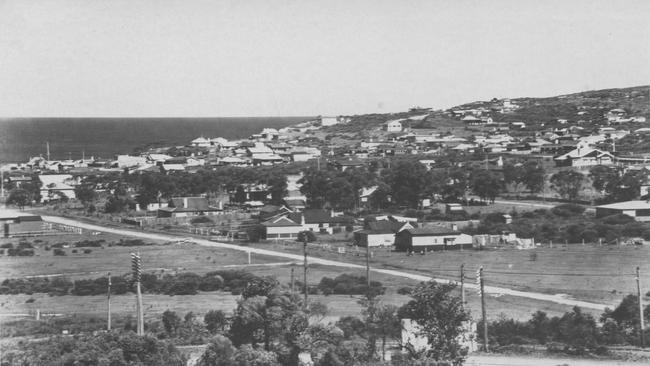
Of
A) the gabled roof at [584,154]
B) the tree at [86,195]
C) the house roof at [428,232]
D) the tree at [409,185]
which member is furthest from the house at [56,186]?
the gabled roof at [584,154]

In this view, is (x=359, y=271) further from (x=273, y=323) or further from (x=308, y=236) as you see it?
(x=273, y=323)

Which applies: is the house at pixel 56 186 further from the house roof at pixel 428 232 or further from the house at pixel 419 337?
the house at pixel 419 337

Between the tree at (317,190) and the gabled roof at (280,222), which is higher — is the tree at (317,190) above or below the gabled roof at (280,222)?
above

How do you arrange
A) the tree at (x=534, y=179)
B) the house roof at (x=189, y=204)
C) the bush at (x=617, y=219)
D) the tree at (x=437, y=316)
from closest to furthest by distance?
the tree at (x=437, y=316)
the bush at (x=617, y=219)
the house roof at (x=189, y=204)
the tree at (x=534, y=179)

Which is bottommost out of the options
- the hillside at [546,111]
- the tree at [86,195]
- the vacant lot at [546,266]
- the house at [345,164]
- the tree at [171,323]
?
the tree at [171,323]

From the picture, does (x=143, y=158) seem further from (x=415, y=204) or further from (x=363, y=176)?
(x=415, y=204)

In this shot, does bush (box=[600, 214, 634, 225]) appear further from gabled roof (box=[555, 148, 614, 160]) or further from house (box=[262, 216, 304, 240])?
gabled roof (box=[555, 148, 614, 160])

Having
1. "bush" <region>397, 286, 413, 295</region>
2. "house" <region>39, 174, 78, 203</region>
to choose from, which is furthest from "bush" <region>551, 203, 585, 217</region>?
"house" <region>39, 174, 78, 203</region>

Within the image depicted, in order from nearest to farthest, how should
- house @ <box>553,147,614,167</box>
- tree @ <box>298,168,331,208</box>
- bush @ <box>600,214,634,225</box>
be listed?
bush @ <box>600,214,634,225</box> < tree @ <box>298,168,331,208</box> < house @ <box>553,147,614,167</box>
